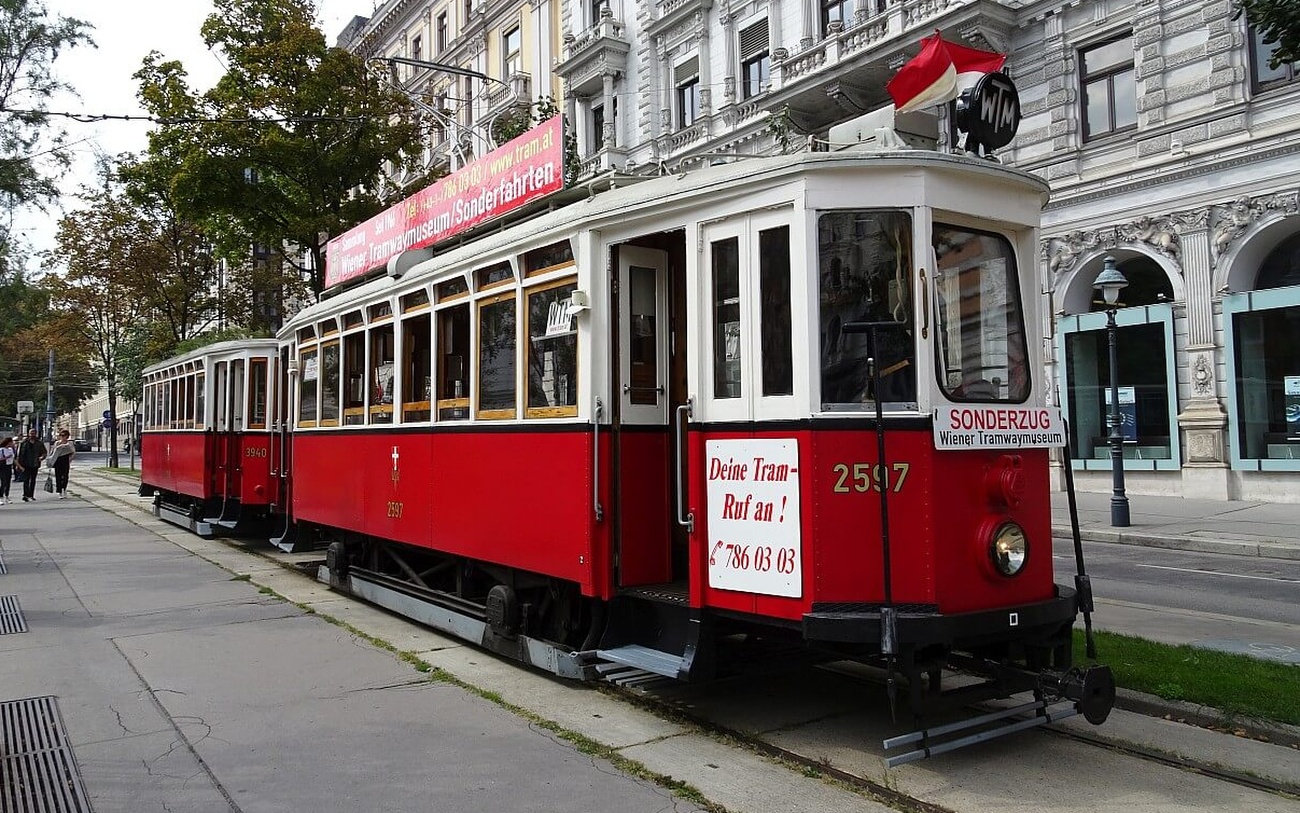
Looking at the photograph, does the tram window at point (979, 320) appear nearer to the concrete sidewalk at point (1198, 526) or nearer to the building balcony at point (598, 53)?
the concrete sidewalk at point (1198, 526)

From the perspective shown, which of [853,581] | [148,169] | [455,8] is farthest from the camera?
[455,8]

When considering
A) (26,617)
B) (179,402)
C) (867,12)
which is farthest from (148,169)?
(867,12)

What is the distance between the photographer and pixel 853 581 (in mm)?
4879

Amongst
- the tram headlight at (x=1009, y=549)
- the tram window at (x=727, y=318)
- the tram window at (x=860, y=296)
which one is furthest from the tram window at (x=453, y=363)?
the tram headlight at (x=1009, y=549)

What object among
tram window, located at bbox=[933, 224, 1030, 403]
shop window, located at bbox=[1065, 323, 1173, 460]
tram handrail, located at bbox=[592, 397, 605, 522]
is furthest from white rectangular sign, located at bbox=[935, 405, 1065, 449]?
shop window, located at bbox=[1065, 323, 1173, 460]

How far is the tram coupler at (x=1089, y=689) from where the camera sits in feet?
15.4

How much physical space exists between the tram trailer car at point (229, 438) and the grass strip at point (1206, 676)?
424 inches

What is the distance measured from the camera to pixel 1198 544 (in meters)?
13.9

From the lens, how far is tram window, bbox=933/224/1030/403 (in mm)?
5148

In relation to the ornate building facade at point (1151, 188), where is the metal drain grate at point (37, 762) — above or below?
below

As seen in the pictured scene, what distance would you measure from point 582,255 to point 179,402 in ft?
48.3

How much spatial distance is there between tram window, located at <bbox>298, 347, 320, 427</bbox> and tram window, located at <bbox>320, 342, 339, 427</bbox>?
228mm

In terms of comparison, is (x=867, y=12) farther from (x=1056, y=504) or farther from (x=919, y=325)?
(x=919, y=325)

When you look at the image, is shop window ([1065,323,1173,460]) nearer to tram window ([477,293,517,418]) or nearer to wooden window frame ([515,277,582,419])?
tram window ([477,293,517,418])
